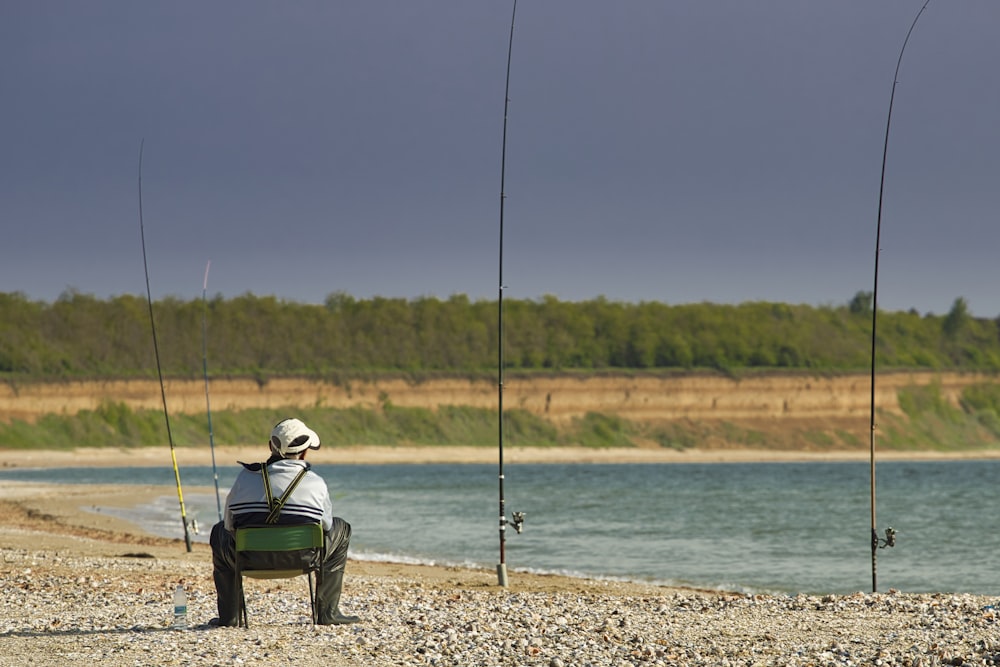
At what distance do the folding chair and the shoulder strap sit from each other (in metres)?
0.07

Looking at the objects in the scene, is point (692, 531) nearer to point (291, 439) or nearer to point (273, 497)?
point (291, 439)

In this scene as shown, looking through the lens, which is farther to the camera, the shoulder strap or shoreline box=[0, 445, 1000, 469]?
shoreline box=[0, 445, 1000, 469]

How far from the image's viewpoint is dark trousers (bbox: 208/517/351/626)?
8.48 metres

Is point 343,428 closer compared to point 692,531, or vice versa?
point 692,531

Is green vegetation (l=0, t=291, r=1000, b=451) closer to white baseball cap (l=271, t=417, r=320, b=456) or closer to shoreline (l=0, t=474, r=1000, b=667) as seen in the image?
shoreline (l=0, t=474, r=1000, b=667)

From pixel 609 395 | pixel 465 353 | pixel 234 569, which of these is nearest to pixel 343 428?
pixel 465 353

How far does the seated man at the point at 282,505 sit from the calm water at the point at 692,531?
889cm

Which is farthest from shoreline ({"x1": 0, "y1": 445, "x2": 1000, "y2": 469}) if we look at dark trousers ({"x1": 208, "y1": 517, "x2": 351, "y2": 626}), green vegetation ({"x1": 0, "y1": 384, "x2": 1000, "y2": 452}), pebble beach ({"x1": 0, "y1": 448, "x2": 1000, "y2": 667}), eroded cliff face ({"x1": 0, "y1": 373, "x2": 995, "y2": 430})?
dark trousers ({"x1": 208, "y1": 517, "x2": 351, "y2": 626})

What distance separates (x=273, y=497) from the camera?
8250 millimetres

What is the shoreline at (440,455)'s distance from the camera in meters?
80.2

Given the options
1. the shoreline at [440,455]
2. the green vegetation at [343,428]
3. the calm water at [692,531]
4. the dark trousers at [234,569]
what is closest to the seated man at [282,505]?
the dark trousers at [234,569]

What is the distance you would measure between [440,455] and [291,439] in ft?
288

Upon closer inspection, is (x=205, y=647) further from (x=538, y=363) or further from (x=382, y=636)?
(x=538, y=363)

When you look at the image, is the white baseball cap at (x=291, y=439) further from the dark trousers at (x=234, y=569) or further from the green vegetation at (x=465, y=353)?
the green vegetation at (x=465, y=353)
